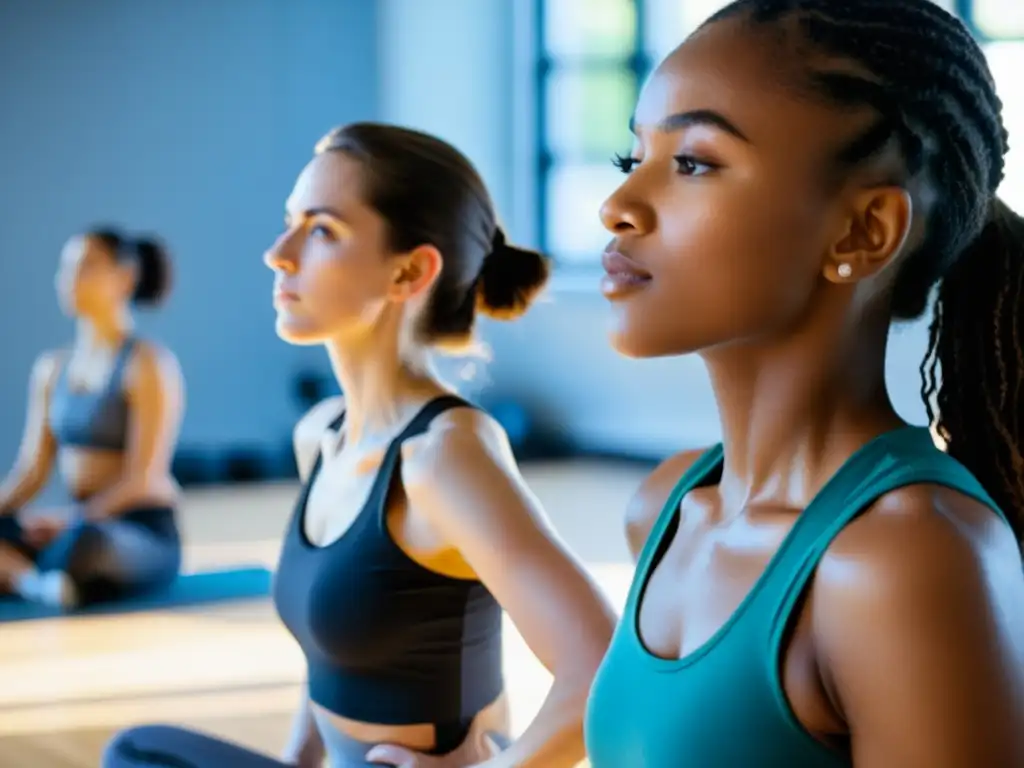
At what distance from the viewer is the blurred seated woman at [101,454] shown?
4.12 m

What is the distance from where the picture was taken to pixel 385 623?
1.54 meters

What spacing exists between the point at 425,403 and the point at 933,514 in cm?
93

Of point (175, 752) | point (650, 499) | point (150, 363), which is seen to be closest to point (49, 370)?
point (150, 363)

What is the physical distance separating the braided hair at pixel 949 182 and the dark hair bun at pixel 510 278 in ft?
2.68

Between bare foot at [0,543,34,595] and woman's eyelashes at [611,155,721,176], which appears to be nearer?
woman's eyelashes at [611,155,721,176]

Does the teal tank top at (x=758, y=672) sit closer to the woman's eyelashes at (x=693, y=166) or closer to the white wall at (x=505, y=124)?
the woman's eyelashes at (x=693, y=166)

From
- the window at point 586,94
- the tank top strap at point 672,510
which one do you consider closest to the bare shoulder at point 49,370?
the window at point 586,94

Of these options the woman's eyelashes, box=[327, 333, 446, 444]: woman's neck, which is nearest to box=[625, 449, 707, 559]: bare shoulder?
the woman's eyelashes

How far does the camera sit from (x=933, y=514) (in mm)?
774

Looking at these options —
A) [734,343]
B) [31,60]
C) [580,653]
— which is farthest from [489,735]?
[31,60]

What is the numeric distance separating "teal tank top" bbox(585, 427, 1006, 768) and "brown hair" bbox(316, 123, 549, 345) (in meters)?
0.87

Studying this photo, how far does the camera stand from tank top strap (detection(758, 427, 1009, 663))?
2.64 feet

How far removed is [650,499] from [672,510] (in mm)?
90

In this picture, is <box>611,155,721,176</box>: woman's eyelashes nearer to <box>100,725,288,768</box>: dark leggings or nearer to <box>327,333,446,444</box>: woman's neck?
<box>327,333,446,444</box>: woman's neck
